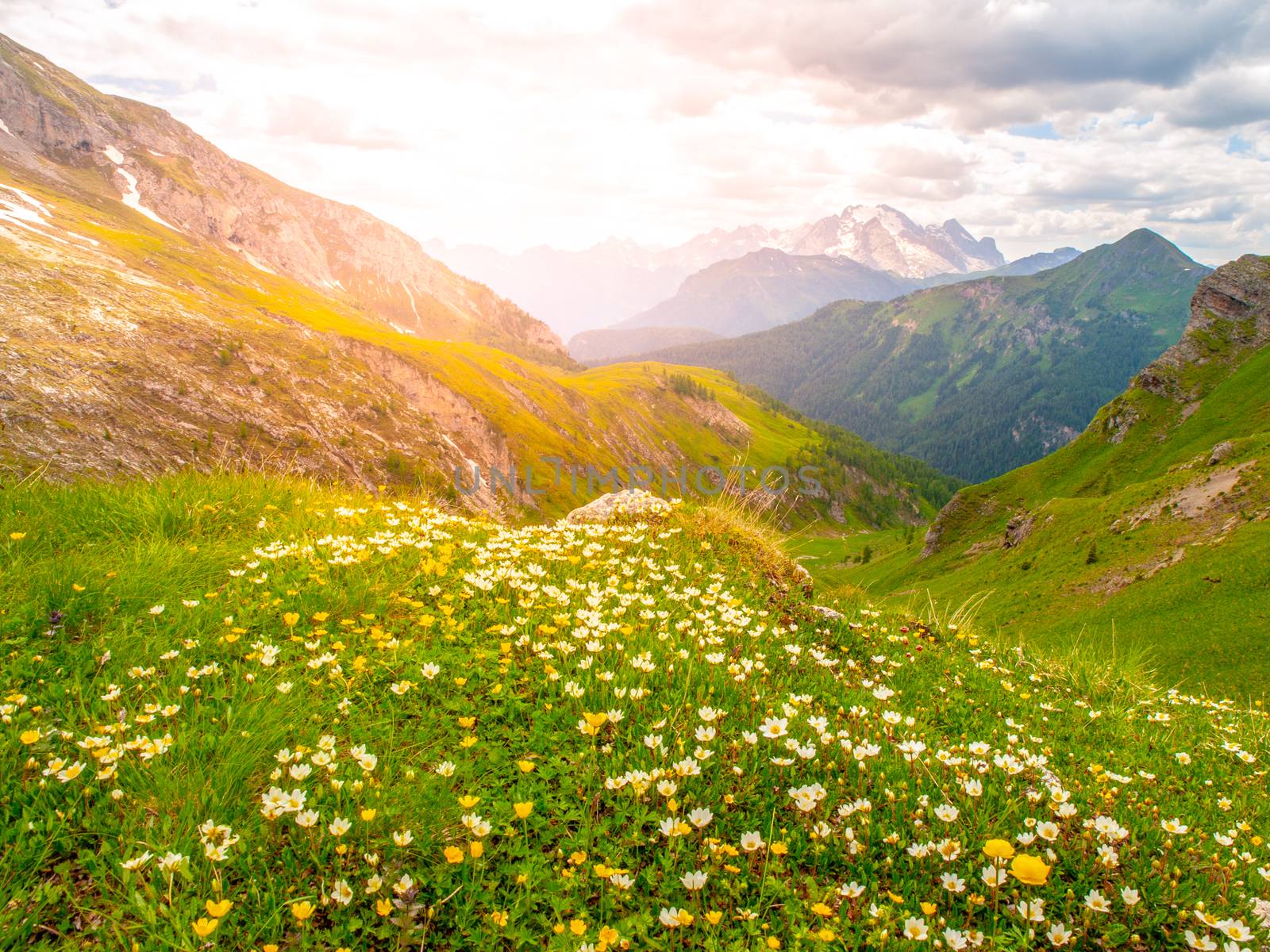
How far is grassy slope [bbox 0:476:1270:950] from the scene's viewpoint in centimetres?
337

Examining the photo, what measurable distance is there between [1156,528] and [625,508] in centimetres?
4726

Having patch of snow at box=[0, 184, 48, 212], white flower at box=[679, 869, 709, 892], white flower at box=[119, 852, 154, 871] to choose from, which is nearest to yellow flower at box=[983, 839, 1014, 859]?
white flower at box=[679, 869, 709, 892]

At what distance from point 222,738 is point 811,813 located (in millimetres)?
4099

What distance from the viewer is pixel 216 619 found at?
6035 mm

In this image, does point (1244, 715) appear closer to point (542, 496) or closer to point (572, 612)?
point (572, 612)

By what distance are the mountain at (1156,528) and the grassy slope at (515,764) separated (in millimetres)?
4868

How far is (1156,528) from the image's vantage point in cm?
4222

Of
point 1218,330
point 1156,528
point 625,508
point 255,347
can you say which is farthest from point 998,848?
point 1218,330

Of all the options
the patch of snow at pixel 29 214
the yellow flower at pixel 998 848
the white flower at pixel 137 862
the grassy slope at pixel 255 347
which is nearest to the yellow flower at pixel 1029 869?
the yellow flower at pixel 998 848

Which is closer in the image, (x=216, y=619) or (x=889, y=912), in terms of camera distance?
(x=889, y=912)

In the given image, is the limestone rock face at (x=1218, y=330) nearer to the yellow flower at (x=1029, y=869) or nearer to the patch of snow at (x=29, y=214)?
the yellow flower at (x=1029, y=869)

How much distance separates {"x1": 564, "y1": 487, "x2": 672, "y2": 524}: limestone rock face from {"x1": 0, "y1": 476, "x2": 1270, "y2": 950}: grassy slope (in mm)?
3941

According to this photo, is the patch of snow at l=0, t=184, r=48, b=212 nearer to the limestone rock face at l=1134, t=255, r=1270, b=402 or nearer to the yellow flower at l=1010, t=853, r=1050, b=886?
the yellow flower at l=1010, t=853, r=1050, b=886

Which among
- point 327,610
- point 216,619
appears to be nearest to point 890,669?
point 327,610
